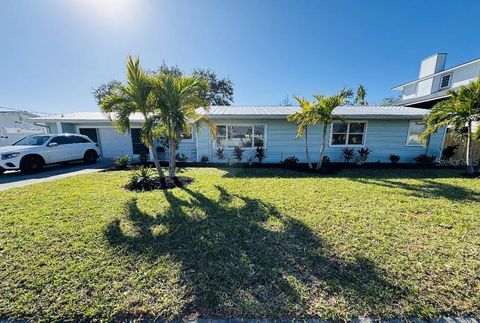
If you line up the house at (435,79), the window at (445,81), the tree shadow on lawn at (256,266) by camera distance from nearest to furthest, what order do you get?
the tree shadow on lawn at (256,266), the house at (435,79), the window at (445,81)

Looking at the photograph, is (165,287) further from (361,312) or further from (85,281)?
(361,312)

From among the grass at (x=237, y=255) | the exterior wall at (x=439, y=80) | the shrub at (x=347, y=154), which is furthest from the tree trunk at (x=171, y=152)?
the exterior wall at (x=439, y=80)

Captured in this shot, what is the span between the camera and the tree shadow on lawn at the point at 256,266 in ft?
6.61

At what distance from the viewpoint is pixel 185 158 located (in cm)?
1068

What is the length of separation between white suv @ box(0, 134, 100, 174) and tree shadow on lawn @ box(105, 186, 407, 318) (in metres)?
7.43

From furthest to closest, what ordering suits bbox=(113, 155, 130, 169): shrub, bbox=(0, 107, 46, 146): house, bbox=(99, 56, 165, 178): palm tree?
1. bbox=(0, 107, 46, 146): house
2. bbox=(113, 155, 130, 169): shrub
3. bbox=(99, 56, 165, 178): palm tree

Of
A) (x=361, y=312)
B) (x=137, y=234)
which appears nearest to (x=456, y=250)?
(x=361, y=312)

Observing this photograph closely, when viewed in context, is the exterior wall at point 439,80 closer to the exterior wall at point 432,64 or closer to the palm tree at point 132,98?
the exterior wall at point 432,64

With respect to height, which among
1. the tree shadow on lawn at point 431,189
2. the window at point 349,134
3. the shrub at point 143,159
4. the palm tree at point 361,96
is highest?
the palm tree at point 361,96

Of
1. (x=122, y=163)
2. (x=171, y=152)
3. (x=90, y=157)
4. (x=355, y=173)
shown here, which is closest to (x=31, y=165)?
(x=90, y=157)

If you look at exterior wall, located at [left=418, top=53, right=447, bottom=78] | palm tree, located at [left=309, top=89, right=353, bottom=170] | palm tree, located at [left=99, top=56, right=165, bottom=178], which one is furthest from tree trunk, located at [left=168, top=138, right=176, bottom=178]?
exterior wall, located at [left=418, top=53, right=447, bottom=78]

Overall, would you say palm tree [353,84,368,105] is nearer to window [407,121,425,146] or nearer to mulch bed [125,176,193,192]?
window [407,121,425,146]

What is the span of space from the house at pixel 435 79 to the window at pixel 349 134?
29.4ft

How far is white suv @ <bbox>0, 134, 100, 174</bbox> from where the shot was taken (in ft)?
25.4
